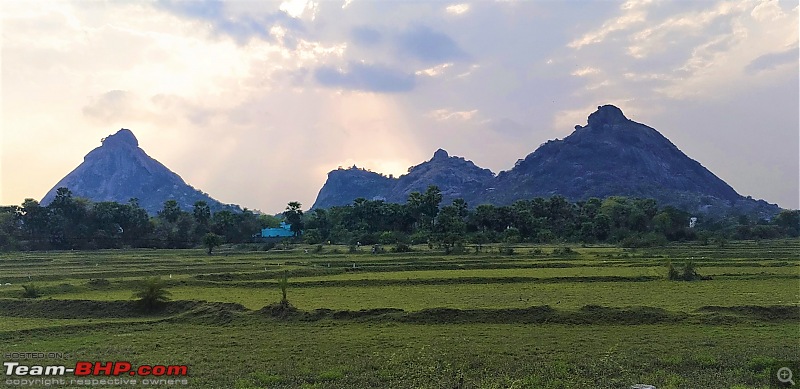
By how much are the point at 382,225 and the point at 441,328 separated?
71.6 meters

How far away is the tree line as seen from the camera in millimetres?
77062

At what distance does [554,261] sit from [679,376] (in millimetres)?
33266

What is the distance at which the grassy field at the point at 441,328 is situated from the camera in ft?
45.9

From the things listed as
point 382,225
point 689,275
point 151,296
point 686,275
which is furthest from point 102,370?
point 382,225

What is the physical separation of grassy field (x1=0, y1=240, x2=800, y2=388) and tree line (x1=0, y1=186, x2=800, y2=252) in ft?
122

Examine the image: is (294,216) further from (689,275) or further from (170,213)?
(689,275)

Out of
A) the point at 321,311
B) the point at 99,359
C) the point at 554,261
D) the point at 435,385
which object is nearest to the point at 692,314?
the point at 435,385

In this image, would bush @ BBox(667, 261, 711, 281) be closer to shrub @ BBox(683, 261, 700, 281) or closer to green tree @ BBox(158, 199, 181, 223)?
shrub @ BBox(683, 261, 700, 281)

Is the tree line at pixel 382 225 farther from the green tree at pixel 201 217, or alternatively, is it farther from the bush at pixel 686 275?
the bush at pixel 686 275

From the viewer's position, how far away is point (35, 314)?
24.8m

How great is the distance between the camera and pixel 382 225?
91312 mm

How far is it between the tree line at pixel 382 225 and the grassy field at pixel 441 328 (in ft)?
122

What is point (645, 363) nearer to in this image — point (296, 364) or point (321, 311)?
point (296, 364)

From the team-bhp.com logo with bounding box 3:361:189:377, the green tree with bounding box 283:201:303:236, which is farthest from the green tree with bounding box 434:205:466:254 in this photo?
the team-bhp.com logo with bounding box 3:361:189:377
